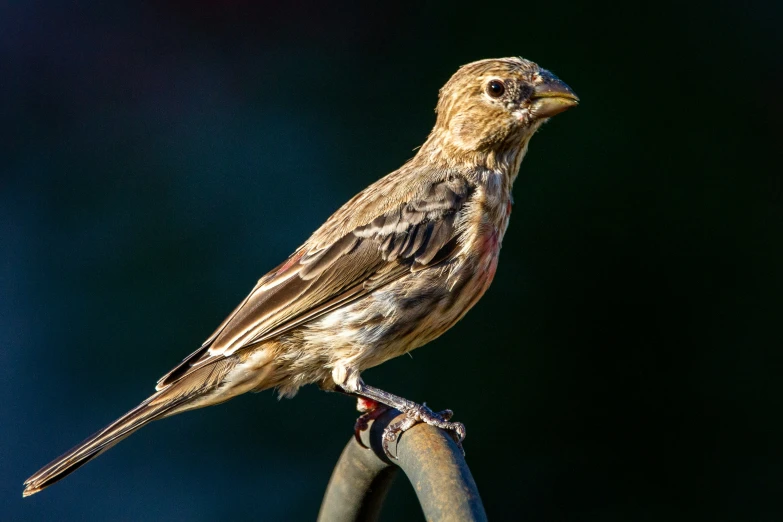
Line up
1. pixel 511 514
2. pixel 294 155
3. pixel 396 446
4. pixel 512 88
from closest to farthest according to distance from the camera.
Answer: pixel 396 446, pixel 512 88, pixel 511 514, pixel 294 155

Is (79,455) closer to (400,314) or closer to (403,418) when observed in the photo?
(403,418)

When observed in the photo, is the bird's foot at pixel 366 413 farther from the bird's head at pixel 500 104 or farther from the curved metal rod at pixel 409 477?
the bird's head at pixel 500 104

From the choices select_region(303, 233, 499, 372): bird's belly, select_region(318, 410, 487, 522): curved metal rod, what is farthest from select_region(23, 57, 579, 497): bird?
select_region(318, 410, 487, 522): curved metal rod

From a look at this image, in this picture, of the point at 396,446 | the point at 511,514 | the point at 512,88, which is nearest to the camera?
the point at 396,446

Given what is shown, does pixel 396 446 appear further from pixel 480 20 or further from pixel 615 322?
pixel 480 20

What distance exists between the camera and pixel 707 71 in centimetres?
571

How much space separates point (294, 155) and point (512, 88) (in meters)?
1.55

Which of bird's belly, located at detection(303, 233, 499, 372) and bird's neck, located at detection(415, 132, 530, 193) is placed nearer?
bird's belly, located at detection(303, 233, 499, 372)

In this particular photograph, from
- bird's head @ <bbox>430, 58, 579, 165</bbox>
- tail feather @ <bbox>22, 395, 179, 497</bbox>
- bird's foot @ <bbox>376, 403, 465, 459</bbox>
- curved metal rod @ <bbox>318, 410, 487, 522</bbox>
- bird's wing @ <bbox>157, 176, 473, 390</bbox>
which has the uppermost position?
bird's head @ <bbox>430, 58, 579, 165</bbox>

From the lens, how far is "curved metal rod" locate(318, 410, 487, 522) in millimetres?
2947

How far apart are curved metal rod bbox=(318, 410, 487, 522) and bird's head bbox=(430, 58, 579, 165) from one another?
1055 mm

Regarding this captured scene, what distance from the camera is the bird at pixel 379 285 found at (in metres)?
4.15

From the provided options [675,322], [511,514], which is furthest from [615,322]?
[511,514]

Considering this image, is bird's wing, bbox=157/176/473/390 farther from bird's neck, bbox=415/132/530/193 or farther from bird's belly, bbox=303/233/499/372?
bird's neck, bbox=415/132/530/193
